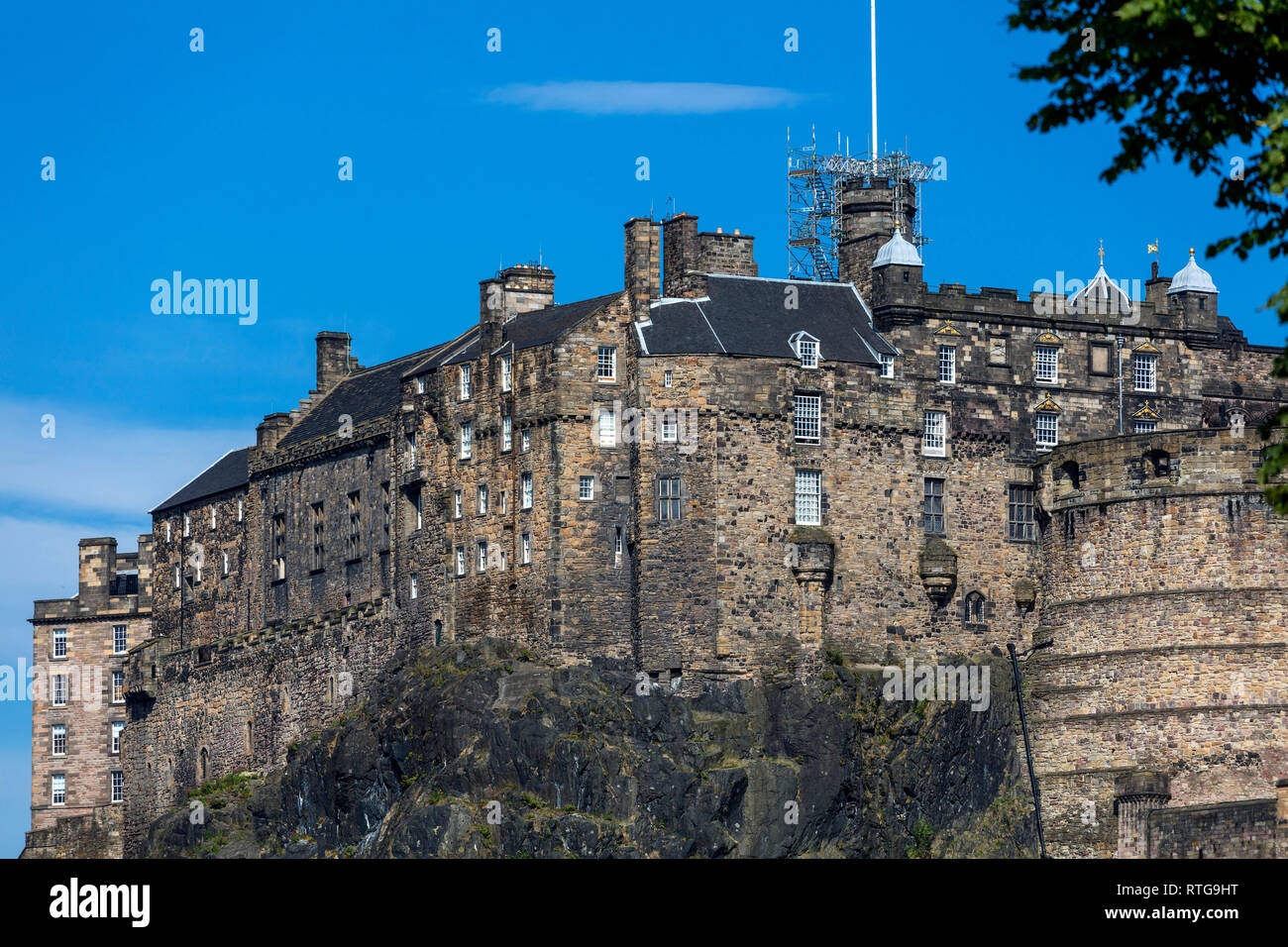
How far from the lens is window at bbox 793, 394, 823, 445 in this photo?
87.8 m

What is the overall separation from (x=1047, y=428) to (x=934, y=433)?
16.4 feet

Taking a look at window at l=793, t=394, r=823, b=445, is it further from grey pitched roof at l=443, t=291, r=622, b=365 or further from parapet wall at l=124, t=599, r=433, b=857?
parapet wall at l=124, t=599, r=433, b=857

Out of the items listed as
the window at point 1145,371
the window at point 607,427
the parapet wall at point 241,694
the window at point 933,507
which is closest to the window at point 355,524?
the parapet wall at point 241,694

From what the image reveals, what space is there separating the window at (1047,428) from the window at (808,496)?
32.8 ft

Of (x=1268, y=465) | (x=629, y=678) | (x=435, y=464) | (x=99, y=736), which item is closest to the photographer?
(x=1268, y=465)

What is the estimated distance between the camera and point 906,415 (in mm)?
90062

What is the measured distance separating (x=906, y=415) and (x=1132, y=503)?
8.41m

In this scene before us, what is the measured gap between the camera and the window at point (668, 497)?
282 ft

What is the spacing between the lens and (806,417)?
87.9m

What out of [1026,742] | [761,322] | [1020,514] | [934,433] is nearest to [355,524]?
[761,322]

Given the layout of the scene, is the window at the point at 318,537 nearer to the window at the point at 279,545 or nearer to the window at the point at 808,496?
the window at the point at 279,545
